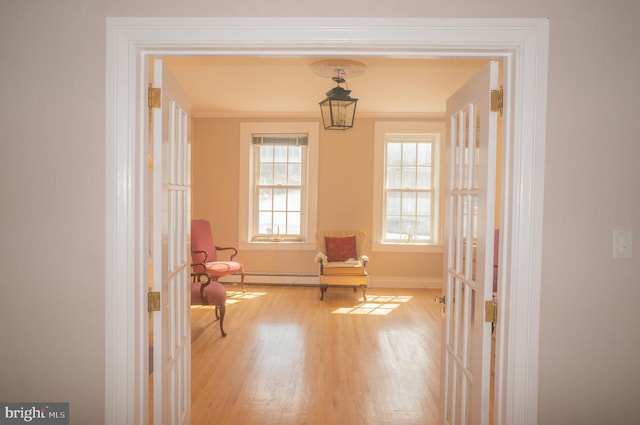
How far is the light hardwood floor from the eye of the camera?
3.20 meters

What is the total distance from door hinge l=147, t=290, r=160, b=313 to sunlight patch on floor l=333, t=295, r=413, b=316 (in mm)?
4344

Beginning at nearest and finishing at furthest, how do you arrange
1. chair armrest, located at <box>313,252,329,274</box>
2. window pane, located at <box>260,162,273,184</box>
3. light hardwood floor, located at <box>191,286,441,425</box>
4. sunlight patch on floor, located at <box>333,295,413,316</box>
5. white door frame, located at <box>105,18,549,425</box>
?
white door frame, located at <box>105,18,549,425</box> < light hardwood floor, located at <box>191,286,441,425</box> < sunlight patch on floor, located at <box>333,295,413,316</box> < chair armrest, located at <box>313,252,329,274</box> < window pane, located at <box>260,162,273,184</box>

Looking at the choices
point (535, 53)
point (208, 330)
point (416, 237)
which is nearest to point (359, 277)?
point (416, 237)

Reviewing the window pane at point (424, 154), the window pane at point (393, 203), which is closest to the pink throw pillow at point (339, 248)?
the window pane at point (393, 203)

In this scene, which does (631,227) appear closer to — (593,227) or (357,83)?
(593,227)

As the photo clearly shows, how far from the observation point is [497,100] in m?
1.86

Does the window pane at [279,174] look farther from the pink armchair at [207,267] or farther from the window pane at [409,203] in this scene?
the window pane at [409,203]

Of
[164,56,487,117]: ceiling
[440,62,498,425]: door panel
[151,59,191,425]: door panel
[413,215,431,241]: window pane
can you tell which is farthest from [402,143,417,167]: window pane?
[151,59,191,425]: door panel

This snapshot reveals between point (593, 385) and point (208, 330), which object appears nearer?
point (593, 385)

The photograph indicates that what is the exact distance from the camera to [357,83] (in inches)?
223

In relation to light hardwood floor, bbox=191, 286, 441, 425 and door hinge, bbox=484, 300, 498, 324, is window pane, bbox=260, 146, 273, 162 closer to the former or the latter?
light hardwood floor, bbox=191, 286, 441, 425

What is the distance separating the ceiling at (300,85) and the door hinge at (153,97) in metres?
2.46

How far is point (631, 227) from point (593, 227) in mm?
144

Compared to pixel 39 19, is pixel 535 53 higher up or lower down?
lower down
